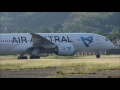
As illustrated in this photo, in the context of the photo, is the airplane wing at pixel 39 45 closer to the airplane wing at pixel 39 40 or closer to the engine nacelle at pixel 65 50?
the airplane wing at pixel 39 40

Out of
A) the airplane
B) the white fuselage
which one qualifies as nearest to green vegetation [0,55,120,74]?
the airplane

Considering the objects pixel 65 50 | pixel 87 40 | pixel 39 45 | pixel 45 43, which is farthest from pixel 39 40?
pixel 87 40

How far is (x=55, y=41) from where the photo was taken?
154 feet

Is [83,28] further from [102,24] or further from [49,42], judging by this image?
[49,42]

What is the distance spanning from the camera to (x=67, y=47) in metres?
45.7

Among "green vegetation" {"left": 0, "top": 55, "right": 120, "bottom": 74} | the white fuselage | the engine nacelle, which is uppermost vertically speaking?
the white fuselage

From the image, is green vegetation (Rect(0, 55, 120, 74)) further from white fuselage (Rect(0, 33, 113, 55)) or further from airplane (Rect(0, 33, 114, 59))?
white fuselage (Rect(0, 33, 113, 55))

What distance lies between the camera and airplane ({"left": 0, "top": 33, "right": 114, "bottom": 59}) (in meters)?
46.1

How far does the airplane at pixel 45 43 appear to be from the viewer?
151ft

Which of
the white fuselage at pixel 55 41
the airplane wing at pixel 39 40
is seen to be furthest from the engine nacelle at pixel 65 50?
the airplane wing at pixel 39 40

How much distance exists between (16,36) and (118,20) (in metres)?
157

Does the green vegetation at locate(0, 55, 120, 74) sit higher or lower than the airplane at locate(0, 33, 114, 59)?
lower

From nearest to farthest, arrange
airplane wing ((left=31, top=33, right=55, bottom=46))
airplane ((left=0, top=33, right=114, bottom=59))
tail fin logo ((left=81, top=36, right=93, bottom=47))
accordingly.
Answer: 1. airplane ((left=0, top=33, right=114, bottom=59))
2. airplane wing ((left=31, top=33, right=55, bottom=46))
3. tail fin logo ((left=81, top=36, right=93, bottom=47))
